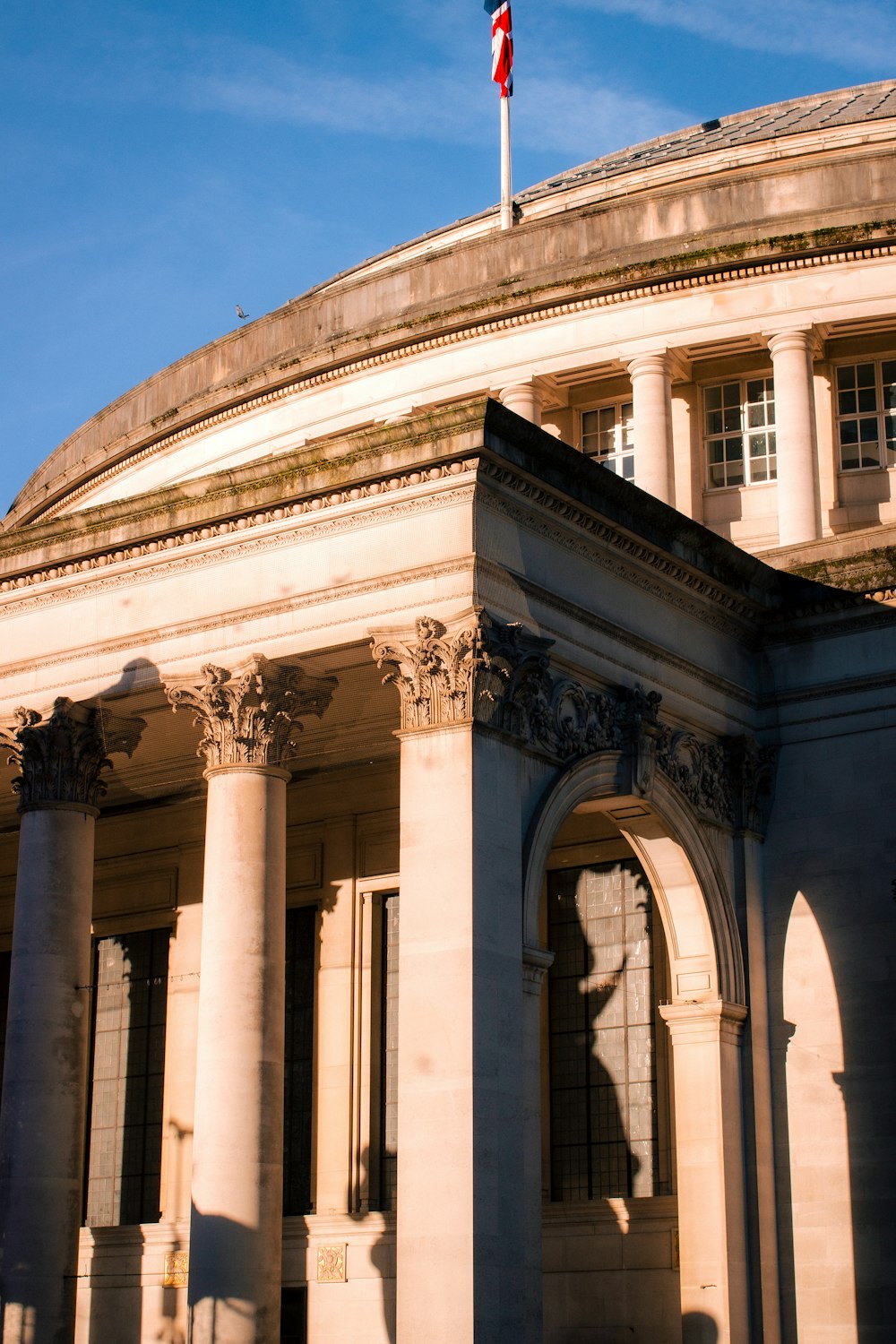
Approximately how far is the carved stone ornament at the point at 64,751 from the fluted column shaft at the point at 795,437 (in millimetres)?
16464

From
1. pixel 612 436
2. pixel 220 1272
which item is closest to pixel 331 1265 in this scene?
pixel 220 1272

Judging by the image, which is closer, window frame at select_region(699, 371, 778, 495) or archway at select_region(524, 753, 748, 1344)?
archway at select_region(524, 753, 748, 1344)

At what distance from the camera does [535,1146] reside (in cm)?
2781

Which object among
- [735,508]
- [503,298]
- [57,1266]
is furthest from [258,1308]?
[503,298]

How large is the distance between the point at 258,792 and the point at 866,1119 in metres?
11.4

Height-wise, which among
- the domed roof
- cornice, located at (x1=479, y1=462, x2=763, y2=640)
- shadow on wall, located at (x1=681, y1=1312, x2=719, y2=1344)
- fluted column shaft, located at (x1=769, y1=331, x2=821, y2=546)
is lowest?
shadow on wall, located at (x1=681, y1=1312, x2=719, y2=1344)

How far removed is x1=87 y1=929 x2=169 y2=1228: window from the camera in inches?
1596

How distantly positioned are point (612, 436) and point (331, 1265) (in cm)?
2093

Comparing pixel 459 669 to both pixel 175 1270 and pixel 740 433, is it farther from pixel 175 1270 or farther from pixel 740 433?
pixel 740 433

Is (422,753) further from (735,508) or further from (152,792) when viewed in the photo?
(735,508)

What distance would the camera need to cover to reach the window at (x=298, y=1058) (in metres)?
37.8

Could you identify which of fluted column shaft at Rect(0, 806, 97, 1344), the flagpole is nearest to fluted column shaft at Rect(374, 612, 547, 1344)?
fluted column shaft at Rect(0, 806, 97, 1344)

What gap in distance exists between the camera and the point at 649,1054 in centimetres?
3584

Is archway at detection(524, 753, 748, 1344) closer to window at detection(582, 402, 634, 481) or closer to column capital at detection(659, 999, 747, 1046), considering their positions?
column capital at detection(659, 999, 747, 1046)
